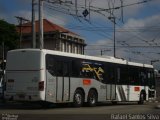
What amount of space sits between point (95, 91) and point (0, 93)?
8.85 metres

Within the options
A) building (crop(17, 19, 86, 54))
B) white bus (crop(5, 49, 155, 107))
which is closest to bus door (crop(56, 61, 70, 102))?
white bus (crop(5, 49, 155, 107))

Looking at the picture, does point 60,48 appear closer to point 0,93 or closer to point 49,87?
point 0,93

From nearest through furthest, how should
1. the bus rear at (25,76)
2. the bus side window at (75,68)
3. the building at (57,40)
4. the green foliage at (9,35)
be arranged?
1. the bus rear at (25,76)
2. the bus side window at (75,68)
3. the green foliage at (9,35)
4. the building at (57,40)

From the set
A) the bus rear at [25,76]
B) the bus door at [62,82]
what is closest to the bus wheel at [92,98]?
the bus door at [62,82]

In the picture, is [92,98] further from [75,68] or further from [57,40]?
[57,40]

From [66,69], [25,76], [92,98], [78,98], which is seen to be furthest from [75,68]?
[25,76]

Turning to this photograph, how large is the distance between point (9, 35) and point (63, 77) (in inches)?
2128

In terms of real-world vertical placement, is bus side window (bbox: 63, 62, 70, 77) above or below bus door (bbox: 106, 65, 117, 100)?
above

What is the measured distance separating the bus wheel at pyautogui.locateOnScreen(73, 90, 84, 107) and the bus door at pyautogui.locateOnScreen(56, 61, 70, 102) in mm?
830

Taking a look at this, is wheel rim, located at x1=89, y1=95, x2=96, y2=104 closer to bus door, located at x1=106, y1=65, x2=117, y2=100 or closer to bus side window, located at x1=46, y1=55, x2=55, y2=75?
bus door, located at x1=106, y1=65, x2=117, y2=100

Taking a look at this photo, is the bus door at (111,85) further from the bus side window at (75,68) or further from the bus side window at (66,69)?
the bus side window at (66,69)

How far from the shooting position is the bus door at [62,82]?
2428 cm

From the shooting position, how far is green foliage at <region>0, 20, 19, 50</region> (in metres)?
76.1

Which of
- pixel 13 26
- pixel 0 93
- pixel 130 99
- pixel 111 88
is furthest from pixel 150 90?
pixel 13 26
